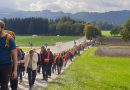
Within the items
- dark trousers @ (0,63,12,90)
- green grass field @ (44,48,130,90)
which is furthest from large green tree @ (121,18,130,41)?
dark trousers @ (0,63,12,90)

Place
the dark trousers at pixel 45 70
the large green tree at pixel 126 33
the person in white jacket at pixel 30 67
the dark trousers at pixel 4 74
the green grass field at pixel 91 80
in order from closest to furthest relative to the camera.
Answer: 1. the dark trousers at pixel 4 74
2. the person in white jacket at pixel 30 67
3. the green grass field at pixel 91 80
4. the dark trousers at pixel 45 70
5. the large green tree at pixel 126 33

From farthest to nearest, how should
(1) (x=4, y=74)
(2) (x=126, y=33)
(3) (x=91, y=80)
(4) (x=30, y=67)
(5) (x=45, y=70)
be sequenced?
1. (2) (x=126, y=33)
2. (3) (x=91, y=80)
3. (5) (x=45, y=70)
4. (4) (x=30, y=67)
5. (1) (x=4, y=74)

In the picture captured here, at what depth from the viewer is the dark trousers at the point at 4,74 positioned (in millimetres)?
9789

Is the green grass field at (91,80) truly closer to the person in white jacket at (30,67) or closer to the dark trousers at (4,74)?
the person in white jacket at (30,67)

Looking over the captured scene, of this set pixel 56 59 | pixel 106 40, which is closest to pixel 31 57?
pixel 56 59

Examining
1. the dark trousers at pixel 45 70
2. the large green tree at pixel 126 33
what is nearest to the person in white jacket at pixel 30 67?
the dark trousers at pixel 45 70

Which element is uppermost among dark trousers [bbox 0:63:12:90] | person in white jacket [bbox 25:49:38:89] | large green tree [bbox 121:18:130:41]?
dark trousers [bbox 0:63:12:90]

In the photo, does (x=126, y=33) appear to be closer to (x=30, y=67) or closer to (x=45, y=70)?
(x=45, y=70)

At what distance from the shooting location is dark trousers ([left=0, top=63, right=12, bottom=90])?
979 centimetres

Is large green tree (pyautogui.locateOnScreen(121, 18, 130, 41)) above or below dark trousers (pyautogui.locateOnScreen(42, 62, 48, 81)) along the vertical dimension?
below

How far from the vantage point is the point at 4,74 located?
9.78 m

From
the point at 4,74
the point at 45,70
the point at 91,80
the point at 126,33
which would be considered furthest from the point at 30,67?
the point at 126,33

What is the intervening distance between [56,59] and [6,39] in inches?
891

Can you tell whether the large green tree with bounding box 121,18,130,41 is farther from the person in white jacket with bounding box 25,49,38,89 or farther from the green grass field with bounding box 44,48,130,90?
the person in white jacket with bounding box 25,49,38,89
